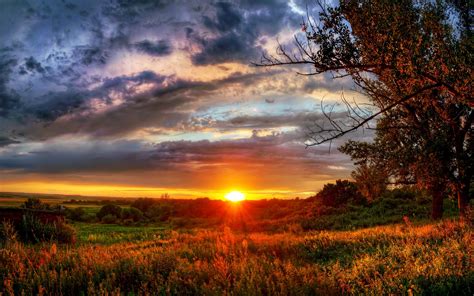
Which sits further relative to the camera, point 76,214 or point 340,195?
point 76,214

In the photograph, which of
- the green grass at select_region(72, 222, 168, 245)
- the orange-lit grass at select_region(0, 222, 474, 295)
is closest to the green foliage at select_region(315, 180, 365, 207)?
the green grass at select_region(72, 222, 168, 245)

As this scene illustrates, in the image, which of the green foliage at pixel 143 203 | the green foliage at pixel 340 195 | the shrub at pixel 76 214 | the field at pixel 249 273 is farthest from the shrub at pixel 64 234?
the green foliage at pixel 143 203

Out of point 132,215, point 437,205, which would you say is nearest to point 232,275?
point 437,205

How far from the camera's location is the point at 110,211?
5553 cm

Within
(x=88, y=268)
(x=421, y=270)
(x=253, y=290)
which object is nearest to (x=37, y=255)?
(x=88, y=268)

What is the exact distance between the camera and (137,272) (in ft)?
29.4

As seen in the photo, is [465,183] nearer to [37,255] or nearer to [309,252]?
[309,252]

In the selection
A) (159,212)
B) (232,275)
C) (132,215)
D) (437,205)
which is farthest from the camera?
(159,212)

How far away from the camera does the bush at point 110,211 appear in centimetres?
5459

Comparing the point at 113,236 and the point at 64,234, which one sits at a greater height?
the point at 64,234

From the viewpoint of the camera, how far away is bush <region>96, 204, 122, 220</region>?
5459 centimetres

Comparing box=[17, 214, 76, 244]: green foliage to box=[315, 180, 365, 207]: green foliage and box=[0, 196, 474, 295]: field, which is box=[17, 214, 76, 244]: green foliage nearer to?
box=[0, 196, 474, 295]: field

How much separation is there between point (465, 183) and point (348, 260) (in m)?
12.4

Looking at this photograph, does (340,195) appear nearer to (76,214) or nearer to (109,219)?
(109,219)
